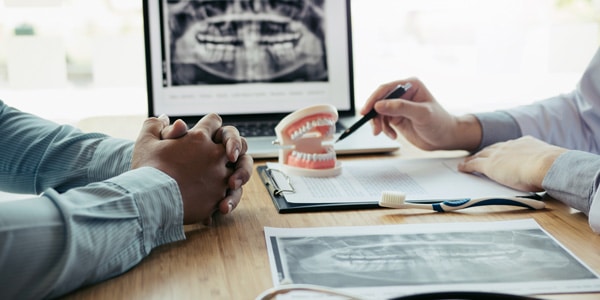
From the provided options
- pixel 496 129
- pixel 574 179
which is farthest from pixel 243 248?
pixel 496 129

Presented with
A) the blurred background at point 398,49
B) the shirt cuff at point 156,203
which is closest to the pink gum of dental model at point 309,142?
the shirt cuff at point 156,203

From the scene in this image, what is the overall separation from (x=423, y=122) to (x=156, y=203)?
607 mm

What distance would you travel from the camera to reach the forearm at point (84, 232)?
0.68 metres

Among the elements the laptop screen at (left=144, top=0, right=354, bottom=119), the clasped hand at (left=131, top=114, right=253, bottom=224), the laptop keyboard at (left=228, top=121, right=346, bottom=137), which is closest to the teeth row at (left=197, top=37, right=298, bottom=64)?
the laptop screen at (left=144, top=0, right=354, bottom=119)

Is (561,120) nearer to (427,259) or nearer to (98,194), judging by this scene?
(427,259)

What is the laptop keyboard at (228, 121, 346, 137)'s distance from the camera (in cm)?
144

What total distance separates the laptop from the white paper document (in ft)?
0.94

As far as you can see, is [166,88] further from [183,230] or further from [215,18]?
[183,230]

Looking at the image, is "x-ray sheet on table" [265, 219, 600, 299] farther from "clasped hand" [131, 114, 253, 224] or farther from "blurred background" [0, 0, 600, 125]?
"blurred background" [0, 0, 600, 125]

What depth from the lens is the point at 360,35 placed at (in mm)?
3361

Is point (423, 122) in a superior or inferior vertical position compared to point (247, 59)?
inferior

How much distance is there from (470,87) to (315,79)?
2.01 m

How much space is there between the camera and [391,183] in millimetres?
1110

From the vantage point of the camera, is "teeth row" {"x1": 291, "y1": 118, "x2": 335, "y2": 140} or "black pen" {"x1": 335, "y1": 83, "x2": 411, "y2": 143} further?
"black pen" {"x1": 335, "y1": 83, "x2": 411, "y2": 143}
